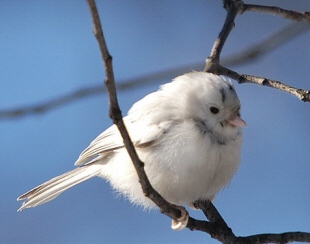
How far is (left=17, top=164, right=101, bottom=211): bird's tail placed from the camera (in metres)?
1.97

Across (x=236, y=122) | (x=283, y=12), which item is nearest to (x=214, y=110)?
(x=236, y=122)

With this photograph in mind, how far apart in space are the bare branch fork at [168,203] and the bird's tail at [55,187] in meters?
0.38

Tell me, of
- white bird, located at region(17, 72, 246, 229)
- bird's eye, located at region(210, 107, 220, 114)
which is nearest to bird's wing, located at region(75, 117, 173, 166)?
white bird, located at region(17, 72, 246, 229)

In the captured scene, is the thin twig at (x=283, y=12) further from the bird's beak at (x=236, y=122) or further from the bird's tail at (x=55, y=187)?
the bird's tail at (x=55, y=187)

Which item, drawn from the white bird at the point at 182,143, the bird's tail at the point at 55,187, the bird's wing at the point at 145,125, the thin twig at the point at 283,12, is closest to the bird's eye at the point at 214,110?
the white bird at the point at 182,143

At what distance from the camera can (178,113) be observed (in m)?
1.75

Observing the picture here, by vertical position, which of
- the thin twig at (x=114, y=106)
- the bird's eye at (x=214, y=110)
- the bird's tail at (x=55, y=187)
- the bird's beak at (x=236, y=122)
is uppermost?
the thin twig at (x=114, y=106)

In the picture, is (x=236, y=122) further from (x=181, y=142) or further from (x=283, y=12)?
(x=283, y=12)

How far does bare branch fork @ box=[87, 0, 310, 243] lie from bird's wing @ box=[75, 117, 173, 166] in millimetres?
212

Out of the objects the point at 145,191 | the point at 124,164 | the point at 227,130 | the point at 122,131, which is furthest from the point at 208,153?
the point at 122,131

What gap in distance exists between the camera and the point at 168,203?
147 cm

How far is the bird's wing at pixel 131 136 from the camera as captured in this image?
5.50 ft

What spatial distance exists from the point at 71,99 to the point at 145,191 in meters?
0.41

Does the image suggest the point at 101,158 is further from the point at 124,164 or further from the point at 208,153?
the point at 208,153
